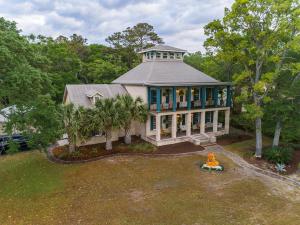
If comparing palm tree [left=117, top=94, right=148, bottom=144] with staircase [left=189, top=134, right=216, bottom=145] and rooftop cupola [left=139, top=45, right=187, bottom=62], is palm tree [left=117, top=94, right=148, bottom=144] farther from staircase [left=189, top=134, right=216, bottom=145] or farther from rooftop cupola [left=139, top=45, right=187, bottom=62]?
rooftop cupola [left=139, top=45, right=187, bottom=62]

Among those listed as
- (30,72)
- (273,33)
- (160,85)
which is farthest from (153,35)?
(30,72)

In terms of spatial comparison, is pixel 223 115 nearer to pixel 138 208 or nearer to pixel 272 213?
pixel 272 213

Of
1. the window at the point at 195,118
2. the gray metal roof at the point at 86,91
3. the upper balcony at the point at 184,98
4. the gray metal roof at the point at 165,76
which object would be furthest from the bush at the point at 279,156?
the gray metal roof at the point at 86,91

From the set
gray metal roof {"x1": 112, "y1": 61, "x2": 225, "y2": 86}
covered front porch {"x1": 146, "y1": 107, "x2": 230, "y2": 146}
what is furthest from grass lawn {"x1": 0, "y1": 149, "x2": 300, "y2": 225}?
gray metal roof {"x1": 112, "y1": 61, "x2": 225, "y2": 86}

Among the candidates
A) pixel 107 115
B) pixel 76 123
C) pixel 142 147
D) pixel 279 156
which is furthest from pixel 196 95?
pixel 76 123

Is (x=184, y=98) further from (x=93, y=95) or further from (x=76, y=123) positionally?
(x=76, y=123)

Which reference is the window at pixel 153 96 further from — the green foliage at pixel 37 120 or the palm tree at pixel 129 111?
the green foliage at pixel 37 120
